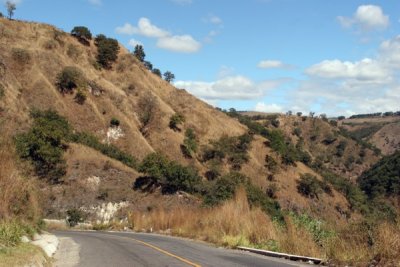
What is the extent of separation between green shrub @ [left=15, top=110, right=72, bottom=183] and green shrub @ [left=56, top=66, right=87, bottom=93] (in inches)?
474

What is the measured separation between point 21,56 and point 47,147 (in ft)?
67.1

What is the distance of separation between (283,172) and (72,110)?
3940 centimetres

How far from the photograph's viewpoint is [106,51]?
86188 mm

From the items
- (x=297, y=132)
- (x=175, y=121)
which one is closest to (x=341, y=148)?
(x=297, y=132)

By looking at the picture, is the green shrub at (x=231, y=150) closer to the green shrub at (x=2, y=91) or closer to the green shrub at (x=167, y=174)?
the green shrub at (x=167, y=174)

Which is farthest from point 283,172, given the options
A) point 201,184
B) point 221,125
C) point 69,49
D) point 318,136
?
point 318,136

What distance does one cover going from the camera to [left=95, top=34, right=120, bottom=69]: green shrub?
8588cm

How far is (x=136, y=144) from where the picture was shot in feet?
236

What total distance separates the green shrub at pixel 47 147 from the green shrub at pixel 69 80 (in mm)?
12040

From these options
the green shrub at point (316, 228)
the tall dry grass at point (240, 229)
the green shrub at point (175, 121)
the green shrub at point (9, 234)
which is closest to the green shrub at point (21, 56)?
the green shrub at point (175, 121)

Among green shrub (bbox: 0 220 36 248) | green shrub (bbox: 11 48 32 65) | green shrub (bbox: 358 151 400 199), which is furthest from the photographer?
green shrub (bbox: 358 151 400 199)

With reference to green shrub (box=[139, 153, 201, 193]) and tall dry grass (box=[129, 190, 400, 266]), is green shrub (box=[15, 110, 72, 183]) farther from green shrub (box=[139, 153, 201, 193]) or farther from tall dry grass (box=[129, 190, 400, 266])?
tall dry grass (box=[129, 190, 400, 266])

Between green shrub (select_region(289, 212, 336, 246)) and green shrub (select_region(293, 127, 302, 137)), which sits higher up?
green shrub (select_region(293, 127, 302, 137))

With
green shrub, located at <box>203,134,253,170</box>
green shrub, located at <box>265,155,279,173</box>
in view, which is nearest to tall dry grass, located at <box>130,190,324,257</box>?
green shrub, located at <box>203,134,253,170</box>
